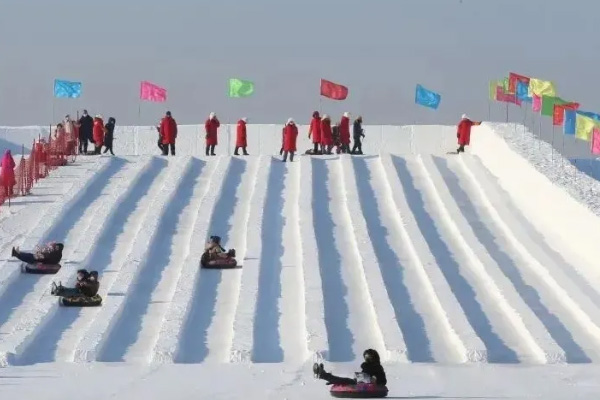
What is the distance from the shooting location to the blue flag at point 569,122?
90.8ft

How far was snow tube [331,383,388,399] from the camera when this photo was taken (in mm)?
15523

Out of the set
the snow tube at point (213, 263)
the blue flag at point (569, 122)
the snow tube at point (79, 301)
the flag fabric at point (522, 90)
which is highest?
the flag fabric at point (522, 90)

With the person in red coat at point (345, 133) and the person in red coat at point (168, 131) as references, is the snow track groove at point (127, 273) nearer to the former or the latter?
the person in red coat at point (168, 131)

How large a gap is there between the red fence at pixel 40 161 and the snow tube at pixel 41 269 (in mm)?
4421

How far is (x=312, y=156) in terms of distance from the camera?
104 ft

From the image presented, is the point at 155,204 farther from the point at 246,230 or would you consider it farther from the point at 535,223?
the point at 535,223

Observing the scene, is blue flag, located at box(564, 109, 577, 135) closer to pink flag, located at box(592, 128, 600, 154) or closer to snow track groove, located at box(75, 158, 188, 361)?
pink flag, located at box(592, 128, 600, 154)

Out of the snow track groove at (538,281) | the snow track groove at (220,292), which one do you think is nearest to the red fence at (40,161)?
the snow track groove at (220,292)

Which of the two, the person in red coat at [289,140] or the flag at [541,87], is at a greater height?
the flag at [541,87]

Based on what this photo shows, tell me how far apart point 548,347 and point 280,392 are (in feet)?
14.8

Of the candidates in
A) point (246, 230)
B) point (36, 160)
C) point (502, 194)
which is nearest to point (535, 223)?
point (502, 194)

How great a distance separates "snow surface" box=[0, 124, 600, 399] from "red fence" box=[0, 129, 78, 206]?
0.26 m

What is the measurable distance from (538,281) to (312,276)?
3.07 meters

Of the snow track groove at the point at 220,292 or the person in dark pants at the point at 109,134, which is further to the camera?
the person in dark pants at the point at 109,134
